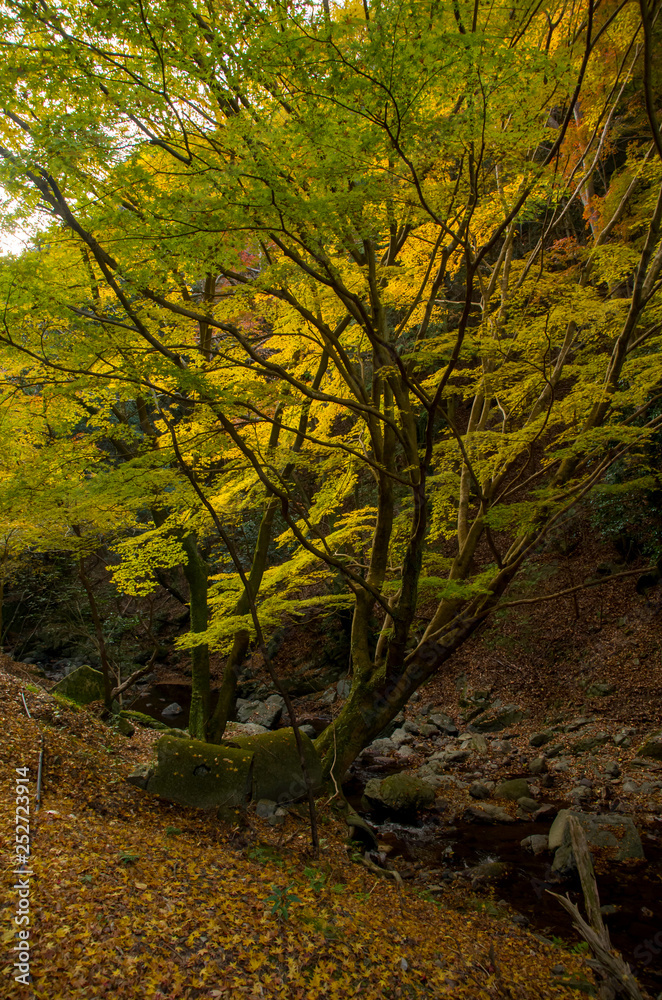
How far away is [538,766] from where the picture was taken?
27.0ft

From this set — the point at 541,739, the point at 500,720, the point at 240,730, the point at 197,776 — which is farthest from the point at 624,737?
the point at 240,730

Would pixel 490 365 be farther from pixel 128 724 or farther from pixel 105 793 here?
pixel 128 724

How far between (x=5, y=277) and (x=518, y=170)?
13.8ft

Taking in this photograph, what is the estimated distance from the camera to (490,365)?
21.1 ft

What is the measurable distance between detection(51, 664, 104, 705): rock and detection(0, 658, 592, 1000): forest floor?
462 centimetres

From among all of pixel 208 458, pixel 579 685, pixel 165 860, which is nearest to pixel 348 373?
pixel 208 458

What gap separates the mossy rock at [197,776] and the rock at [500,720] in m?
6.12

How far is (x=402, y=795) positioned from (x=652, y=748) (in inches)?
146

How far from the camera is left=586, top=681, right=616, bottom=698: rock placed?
31.7 feet

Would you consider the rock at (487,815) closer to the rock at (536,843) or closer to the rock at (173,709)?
the rock at (536,843)

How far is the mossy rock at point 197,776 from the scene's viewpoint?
5.54 metres

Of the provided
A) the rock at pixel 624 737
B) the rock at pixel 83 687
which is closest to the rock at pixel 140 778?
the rock at pixel 83 687

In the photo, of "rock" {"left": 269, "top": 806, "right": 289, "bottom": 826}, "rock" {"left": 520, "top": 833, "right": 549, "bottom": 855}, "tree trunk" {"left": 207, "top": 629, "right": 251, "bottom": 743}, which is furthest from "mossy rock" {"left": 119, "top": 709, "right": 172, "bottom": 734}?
"rock" {"left": 520, "top": 833, "right": 549, "bottom": 855}

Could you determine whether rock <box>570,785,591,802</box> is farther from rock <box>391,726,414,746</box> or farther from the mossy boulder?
rock <box>391,726,414,746</box>
